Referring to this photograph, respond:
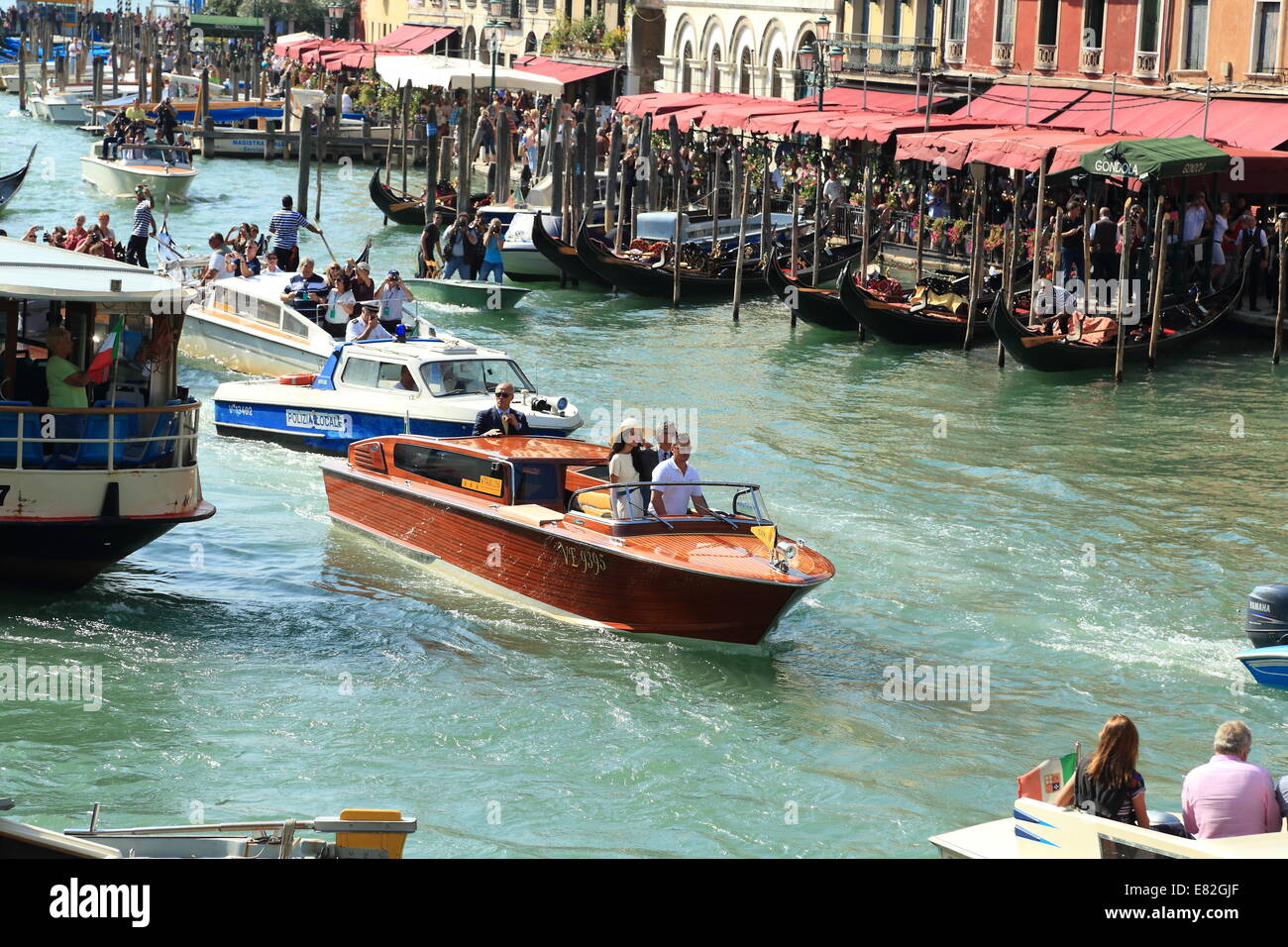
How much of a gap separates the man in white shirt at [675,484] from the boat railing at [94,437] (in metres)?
3.29

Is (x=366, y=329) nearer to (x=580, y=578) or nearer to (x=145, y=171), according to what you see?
(x=580, y=578)

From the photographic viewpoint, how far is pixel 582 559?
11.8 meters

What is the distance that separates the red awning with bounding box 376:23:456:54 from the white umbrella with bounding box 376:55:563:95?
18297 mm

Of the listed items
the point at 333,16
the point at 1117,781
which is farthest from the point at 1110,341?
the point at 333,16

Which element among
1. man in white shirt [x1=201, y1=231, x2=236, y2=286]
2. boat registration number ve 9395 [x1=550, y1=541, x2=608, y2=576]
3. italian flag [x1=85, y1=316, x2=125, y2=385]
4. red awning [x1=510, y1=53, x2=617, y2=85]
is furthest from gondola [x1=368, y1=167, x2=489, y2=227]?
boat registration number ve 9395 [x1=550, y1=541, x2=608, y2=576]

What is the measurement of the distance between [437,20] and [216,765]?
212 ft

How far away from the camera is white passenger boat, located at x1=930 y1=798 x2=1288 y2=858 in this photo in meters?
6.95

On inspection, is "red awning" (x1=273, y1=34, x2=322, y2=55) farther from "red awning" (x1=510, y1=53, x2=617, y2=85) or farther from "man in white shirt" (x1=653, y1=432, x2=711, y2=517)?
"man in white shirt" (x1=653, y1=432, x2=711, y2=517)

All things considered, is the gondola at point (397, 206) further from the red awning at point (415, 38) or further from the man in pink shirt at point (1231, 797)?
the man in pink shirt at point (1231, 797)

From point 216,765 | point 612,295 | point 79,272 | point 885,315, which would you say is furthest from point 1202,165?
point 216,765

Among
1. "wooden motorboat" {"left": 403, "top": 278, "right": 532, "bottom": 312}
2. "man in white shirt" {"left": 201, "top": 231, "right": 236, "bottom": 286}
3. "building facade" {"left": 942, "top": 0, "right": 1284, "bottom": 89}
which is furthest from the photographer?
"building facade" {"left": 942, "top": 0, "right": 1284, "bottom": 89}

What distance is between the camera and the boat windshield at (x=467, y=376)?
54.8 ft

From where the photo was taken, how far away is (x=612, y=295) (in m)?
29.0

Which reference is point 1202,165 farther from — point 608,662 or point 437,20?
point 437,20
